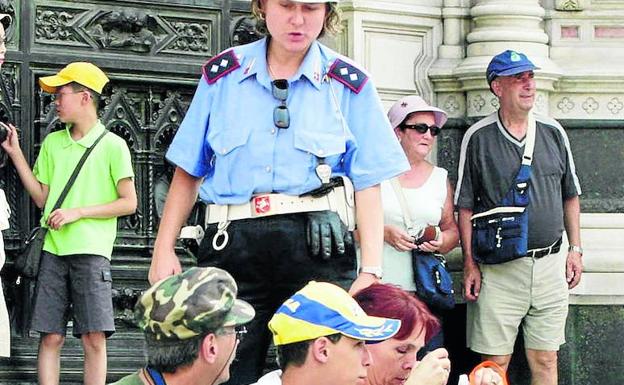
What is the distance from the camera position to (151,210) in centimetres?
996

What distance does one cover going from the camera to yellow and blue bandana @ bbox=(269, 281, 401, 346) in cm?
565

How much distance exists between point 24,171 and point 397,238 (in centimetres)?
178

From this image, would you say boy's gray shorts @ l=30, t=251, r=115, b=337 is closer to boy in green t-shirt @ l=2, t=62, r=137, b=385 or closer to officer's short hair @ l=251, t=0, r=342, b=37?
boy in green t-shirt @ l=2, t=62, r=137, b=385

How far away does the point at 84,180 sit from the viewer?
29.6ft

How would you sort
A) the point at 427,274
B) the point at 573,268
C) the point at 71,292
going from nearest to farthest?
the point at 71,292
the point at 427,274
the point at 573,268

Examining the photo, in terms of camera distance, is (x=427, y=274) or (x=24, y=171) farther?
(x=427, y=274)

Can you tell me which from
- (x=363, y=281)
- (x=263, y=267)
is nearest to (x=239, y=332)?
(x=263, y=267)

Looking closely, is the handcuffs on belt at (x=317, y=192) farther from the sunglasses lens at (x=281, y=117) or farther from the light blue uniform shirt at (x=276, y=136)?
the sunglasses lens at (x=281, y=117)

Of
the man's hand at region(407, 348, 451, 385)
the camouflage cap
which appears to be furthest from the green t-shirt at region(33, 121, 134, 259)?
the camouflage cap

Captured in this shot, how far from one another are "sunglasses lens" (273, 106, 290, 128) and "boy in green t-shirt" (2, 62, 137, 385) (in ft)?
7.07

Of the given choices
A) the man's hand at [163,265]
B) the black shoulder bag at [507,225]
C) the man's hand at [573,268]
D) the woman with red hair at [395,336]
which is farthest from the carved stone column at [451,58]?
the woman with red hair at [395,336]

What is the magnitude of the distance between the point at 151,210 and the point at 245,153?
3.05m

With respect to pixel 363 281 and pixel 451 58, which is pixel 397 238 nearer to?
pixel 451 58

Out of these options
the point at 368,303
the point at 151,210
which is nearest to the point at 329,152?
the point at 368,303
